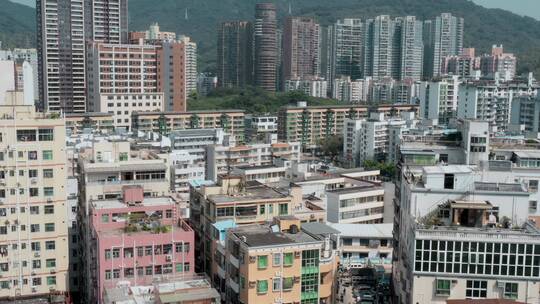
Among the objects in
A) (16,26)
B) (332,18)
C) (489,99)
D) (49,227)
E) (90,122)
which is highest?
(332,18)

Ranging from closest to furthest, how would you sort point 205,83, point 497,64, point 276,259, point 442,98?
1. point 276,259
2. point 442,98
3. point 497,64
4. point 205,83

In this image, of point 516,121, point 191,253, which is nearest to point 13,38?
point 516,121

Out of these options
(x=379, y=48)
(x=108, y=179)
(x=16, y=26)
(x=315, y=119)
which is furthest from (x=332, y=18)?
(x=108, y=179)

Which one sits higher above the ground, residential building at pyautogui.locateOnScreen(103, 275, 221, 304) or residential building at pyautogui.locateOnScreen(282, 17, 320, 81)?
residential building at pyautogui.locateOnScreen(282, 17, 320, 81)

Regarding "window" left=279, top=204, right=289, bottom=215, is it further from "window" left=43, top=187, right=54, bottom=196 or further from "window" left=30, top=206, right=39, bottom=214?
"window" left=30, top=206, right=39, bottom=214

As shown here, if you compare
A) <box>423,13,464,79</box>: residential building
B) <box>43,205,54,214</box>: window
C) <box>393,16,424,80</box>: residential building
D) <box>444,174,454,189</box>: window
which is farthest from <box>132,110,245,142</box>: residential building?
<box>423,13,464,79</box>: residential building

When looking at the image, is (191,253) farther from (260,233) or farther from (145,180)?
(145,180)

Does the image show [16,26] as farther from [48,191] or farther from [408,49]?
[48,191]
